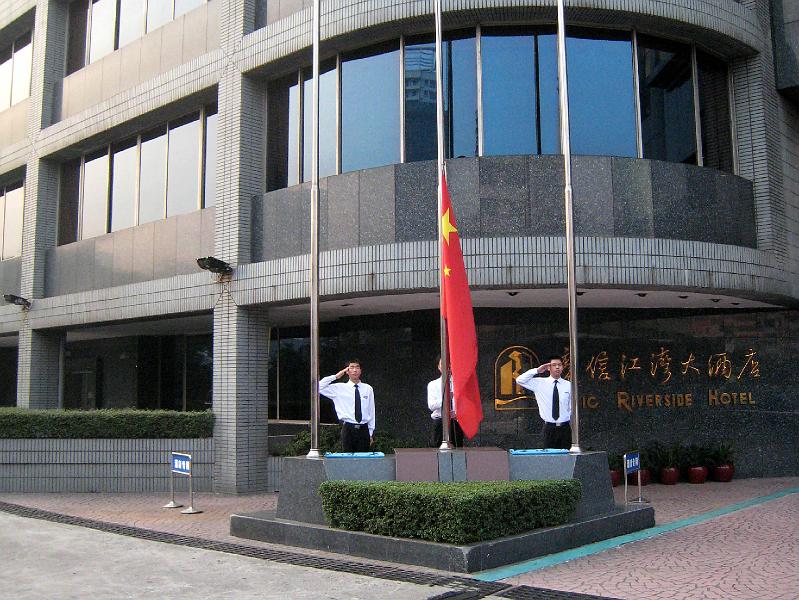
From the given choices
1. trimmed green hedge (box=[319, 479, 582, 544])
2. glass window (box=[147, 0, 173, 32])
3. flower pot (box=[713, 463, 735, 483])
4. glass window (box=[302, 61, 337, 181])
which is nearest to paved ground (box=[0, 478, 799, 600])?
trimmed green hedge (box=[319, 479, 582, 544])

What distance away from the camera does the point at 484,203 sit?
42.5 ft

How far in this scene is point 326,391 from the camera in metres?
10.7

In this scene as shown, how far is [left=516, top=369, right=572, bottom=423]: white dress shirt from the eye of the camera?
1097 cm

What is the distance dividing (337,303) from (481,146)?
3.69m

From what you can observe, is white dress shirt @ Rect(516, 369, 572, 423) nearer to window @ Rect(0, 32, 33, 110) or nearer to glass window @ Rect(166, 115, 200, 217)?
glass window @ Rect(166, 115, 200, 217)

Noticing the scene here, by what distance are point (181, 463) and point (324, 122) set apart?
254 inches

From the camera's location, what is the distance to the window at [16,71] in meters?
21.9

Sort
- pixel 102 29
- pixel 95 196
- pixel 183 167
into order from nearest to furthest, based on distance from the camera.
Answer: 1. pixel 183 167
2. pixel 95 196
3. pixel 102 29

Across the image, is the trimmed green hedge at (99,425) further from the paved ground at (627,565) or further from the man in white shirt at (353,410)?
the man in white shirt at (353,410)

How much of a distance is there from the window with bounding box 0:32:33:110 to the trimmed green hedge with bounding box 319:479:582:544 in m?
17.0

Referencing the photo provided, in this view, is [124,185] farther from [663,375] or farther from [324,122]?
[663,375]

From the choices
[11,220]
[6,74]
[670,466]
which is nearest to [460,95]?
[670,466]

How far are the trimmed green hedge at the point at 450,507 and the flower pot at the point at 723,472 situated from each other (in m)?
6.42

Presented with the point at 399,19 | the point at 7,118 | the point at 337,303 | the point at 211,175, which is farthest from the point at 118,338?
the point at 399,19
